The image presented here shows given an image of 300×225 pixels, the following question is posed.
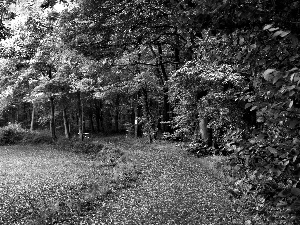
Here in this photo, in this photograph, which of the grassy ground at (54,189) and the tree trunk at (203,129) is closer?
the grassy ground at (54,189)

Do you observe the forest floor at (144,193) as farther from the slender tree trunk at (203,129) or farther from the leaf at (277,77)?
the leaf at (277,77)

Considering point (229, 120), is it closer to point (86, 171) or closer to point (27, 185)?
point (86, 171)

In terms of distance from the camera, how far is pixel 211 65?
11.5m

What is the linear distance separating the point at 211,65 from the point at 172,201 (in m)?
5.48

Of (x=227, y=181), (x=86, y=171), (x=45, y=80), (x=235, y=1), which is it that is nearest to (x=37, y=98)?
(x=45, y=80)

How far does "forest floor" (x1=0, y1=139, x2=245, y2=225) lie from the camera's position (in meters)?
7.99

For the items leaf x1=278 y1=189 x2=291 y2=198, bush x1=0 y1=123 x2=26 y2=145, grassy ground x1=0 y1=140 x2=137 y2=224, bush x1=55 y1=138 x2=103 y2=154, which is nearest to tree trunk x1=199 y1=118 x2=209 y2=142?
grassy ground x1=0 y1=140 x2=137 y2=224

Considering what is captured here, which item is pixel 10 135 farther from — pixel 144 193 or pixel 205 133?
pixel 144 193

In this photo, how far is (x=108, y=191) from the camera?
38.5 feet

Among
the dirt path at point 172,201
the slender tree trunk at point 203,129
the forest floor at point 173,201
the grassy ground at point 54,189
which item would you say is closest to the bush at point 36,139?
the grassy ground at point 54,189

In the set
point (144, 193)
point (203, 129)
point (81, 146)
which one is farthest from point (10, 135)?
point (144, 193)

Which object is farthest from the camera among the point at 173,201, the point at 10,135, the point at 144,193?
the point at 10,135

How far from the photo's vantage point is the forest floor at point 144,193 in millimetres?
7988

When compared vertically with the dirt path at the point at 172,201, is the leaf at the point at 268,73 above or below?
above
